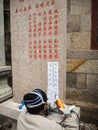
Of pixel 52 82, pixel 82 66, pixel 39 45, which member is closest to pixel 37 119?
pixel 52 82

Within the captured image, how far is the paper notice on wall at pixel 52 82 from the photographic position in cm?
152

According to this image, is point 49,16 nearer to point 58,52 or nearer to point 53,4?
point 53,4

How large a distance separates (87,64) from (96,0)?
33.6 inches

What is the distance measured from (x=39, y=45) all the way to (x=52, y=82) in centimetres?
43

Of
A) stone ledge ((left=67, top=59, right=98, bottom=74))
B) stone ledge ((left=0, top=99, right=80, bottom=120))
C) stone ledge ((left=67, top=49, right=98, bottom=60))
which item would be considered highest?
stone ledge ((left=67, top=49, right=98, bottom=60))

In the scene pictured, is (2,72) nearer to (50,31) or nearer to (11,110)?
(11,110)

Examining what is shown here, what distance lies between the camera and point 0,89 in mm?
2150

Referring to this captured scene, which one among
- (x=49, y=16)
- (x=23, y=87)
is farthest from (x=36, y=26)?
(x=23, y=87)

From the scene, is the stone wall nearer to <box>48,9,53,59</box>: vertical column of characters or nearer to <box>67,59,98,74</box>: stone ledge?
<box>67,59,98,74</box>: stone ledge

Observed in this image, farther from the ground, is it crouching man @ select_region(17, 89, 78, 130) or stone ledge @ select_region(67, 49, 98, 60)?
stone ledge @ select_region(67, 49, 98, 60)

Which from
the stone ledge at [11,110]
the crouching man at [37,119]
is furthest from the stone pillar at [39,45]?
the crouching man at [37,119]

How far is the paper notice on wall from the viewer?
4.99 feet

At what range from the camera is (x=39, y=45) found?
1578mm

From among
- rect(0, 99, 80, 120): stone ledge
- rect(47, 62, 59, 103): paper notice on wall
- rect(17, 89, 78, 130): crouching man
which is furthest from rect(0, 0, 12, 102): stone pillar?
rect(17, 89, 78, 130): crouching man
